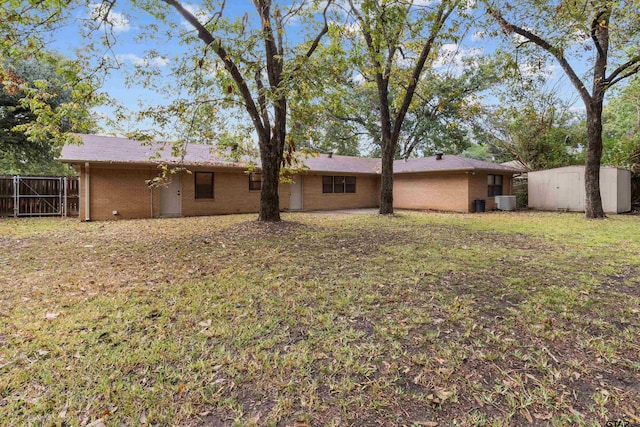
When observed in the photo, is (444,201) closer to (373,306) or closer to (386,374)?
(373,306)

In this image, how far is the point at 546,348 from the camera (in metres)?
2.83

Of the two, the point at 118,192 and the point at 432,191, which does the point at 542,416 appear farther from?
the point at 432,191

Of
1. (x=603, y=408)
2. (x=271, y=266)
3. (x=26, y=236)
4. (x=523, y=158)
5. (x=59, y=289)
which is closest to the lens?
(x=603, y=408)

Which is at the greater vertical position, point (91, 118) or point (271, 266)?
point (91, 118)

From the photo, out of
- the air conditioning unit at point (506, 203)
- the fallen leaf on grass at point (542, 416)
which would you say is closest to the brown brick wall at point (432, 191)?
the air conditioning unit at point (506, 203)

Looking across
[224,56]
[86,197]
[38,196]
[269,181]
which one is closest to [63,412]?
[224,56]

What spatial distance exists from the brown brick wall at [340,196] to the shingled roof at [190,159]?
763 millimetres

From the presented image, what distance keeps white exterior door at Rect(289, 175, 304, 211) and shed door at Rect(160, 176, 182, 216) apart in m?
5.39

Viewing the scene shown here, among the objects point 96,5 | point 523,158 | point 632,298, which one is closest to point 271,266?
point 632,298

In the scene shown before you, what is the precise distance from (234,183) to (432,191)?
10637mm

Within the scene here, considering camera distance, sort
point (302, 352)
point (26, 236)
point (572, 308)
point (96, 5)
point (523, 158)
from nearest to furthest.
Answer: point (302, 352) < point (572, 308) < point (96, 5) < point (26, 236) < point (523, 158)

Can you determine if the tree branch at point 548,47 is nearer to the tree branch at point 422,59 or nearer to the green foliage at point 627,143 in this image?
the tree branch at point 422,59

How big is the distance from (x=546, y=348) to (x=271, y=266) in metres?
3.78

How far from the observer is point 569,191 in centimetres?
1611
